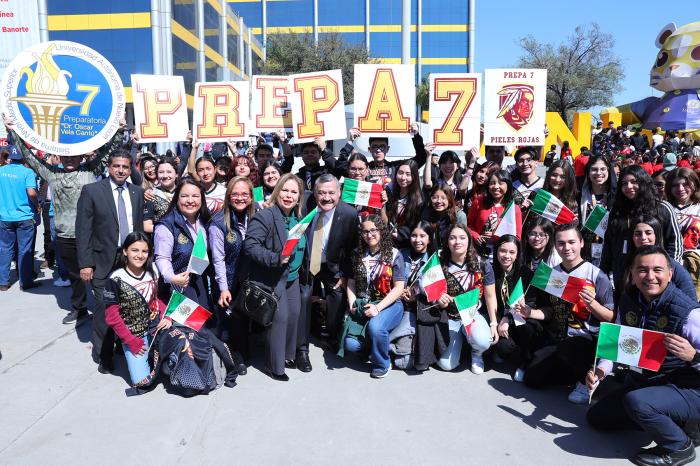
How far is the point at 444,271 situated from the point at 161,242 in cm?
248

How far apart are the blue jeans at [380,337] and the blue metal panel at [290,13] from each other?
53.8 m

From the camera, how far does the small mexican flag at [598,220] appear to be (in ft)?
17.9

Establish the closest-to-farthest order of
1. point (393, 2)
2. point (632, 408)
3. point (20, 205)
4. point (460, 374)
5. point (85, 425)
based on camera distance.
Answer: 1. point (632, 408)
2. point (85, 425)
3. point (460, 374)
4. point (20, 205)
5. point (393, 2)

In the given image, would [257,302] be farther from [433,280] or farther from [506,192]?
[506,192]

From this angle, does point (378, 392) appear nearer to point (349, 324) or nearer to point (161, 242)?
point (349, 324)

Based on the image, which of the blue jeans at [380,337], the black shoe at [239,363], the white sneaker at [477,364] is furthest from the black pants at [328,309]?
the white sneaker at [477,364]

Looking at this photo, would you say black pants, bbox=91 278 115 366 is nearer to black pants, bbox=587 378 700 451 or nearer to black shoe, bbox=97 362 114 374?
black shoe, bbox=97 362 114 374

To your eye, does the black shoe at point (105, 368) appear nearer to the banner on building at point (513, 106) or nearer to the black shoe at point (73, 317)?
the black shoe at point (73, 317)

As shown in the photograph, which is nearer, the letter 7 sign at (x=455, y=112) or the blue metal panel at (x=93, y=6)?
the letter 7 sign at (x=455, y=112)

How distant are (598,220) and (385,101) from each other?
2725 mm

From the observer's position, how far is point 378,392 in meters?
4.45

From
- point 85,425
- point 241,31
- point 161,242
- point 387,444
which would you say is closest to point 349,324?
point 387,444

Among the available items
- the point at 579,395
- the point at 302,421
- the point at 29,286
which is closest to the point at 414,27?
the point at 29,286

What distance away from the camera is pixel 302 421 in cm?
396
